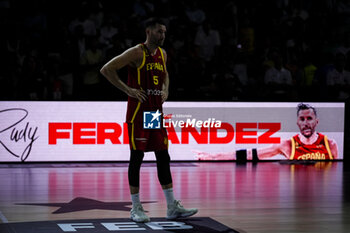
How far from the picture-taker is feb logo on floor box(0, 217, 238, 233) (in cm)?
534

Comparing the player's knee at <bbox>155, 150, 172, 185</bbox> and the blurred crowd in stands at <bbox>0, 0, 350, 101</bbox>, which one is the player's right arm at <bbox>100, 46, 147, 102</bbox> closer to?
the player's knee at <bbox>155, 150, 172, 185</bbox>

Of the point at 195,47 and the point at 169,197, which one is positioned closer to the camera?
the point at 169,197

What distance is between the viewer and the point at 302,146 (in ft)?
35.5

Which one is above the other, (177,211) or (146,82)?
(146,82)

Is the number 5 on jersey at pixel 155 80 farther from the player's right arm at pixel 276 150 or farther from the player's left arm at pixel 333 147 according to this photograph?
the player's left arm at pixel 333 147

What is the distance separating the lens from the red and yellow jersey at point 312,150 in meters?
10.8

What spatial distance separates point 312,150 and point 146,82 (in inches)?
226

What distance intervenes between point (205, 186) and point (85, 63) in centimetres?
455

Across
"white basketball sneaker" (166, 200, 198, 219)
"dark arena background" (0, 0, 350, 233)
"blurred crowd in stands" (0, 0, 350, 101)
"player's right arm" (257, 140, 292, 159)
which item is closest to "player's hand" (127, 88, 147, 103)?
"white basketball sneaker" (166, 200, 198, 219)

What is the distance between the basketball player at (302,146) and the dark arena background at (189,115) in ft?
0.11

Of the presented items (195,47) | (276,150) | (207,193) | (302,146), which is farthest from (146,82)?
(195,47)

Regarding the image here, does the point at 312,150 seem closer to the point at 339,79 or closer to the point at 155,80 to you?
the point at 339,79

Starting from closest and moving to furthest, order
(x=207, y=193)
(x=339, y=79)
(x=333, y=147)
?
(x=207, y=193) → (x=333, y=147) → (x=339, y=79)

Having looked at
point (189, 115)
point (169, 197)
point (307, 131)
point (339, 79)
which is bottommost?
point (169, 197)
